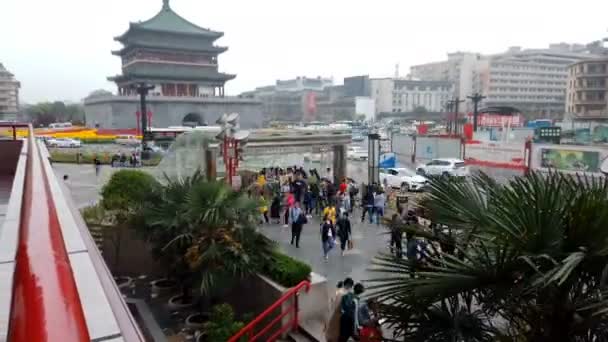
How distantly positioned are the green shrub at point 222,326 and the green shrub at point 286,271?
3.20 feet

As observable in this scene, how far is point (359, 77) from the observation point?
11519 cm

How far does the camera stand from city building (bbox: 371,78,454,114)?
108 meters

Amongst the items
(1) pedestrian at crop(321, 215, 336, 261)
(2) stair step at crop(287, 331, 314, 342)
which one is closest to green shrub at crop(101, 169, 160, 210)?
(1) pedestrian at crop(321, 215, 336, 261)

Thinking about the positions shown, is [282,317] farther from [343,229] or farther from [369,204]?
[369,204]

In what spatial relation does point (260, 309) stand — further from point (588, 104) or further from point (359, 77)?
point (359, 77)

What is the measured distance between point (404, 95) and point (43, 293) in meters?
113

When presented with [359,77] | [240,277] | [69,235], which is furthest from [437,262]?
[359,77]

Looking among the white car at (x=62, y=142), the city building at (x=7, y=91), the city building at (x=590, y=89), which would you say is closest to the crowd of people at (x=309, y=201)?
the white car at (x=62, y=142)

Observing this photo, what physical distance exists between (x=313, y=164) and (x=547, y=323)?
1891 centimetres

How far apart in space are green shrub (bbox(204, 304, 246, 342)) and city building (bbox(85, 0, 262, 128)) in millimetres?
46163

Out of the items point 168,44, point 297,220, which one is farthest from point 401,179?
point 168,44

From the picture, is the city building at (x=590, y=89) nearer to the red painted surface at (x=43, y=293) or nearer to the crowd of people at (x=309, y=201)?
the crowd of people at (x=309, y=201)

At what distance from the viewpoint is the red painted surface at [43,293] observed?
2.33 feet

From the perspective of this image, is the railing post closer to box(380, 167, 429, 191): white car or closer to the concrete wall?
box(380, 167, 429, 191): white car
